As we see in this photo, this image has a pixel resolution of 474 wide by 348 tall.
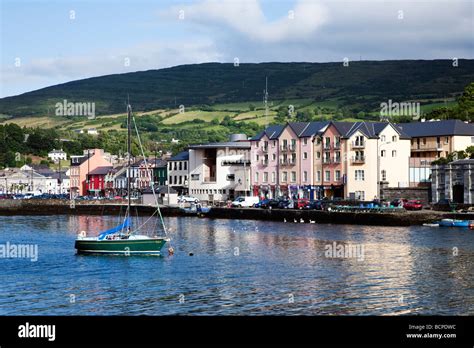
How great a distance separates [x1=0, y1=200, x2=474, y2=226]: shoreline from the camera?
84.1 metres

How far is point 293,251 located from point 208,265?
936 cm

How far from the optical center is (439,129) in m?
114

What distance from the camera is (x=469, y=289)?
139 feet

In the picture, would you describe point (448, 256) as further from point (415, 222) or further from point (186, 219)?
point (186, 219)

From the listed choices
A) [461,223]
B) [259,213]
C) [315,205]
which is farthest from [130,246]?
[259,213]

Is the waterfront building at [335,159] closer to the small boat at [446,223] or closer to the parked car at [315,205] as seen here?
the parked car at [315,205]

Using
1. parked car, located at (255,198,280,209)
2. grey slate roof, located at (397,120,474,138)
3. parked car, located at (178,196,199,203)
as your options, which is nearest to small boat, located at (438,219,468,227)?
parked car, located at (255,198,280,209)

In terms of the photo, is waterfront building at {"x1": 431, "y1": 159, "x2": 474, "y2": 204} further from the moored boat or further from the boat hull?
the boat hull

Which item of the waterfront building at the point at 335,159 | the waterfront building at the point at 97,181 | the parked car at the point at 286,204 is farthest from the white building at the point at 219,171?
the waterfront building at the point at 97,181

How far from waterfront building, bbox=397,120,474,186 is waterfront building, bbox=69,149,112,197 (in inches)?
2962

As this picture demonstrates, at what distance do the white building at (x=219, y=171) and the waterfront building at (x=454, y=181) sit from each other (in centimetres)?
3624

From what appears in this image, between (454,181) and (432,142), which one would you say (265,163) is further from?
(454,181)
